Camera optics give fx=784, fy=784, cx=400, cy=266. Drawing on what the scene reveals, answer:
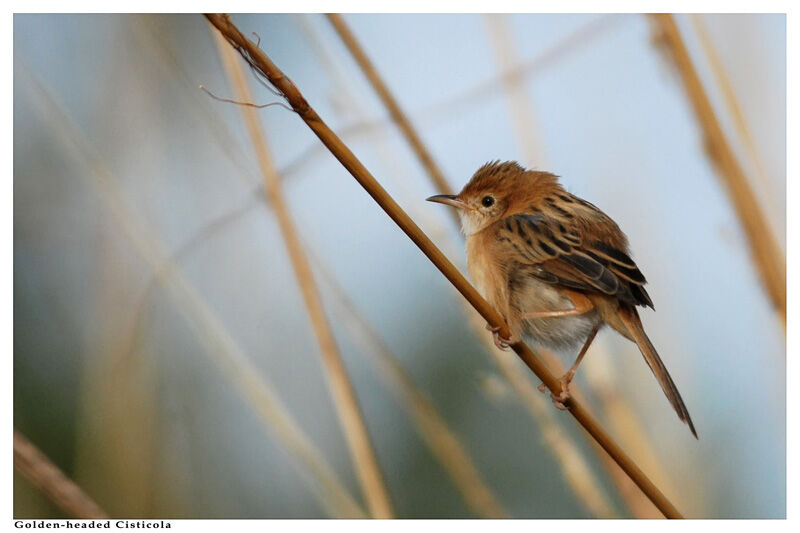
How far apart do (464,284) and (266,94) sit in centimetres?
189

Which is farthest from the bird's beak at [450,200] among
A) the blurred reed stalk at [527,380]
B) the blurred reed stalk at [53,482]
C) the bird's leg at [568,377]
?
the blurred reed stalk at [53,482]

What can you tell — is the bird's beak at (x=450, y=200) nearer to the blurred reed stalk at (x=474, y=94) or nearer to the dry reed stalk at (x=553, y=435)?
the blurred reed stalk at (x=474, y=94)

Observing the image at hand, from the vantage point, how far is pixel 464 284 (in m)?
2.19

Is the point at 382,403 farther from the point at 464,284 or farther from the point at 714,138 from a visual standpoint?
the point at 714,138

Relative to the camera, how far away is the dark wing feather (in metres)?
3.02

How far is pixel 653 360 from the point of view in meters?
2.96

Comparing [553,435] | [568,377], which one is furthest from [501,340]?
[568,377]

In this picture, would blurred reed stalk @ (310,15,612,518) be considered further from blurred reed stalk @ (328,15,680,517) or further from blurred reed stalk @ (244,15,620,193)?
blurred reed stalk @ (244,15,620,193)

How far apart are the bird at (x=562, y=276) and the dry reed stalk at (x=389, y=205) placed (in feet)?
1.81

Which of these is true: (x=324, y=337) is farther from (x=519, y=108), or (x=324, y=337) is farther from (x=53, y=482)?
(x=53, y=482)

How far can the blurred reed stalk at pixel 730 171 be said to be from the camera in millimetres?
2871

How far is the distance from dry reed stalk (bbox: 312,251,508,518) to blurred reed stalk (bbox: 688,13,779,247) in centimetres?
169
